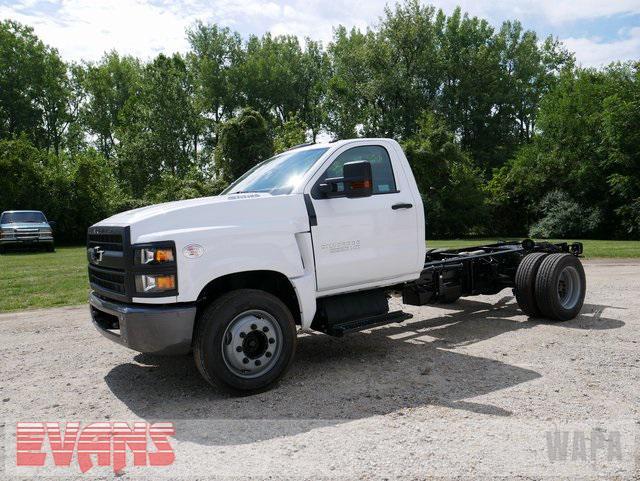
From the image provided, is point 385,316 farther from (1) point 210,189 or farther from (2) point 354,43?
→ (2) point 354,43

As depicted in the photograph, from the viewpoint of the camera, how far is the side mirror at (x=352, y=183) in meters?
5.30

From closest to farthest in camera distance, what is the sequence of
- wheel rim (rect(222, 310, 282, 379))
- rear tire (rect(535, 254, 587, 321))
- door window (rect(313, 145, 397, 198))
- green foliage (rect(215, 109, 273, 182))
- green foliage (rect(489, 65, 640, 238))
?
wheel rim (rect(222, 310, 282, 379)), door window (rect(313, 145, 397, 198)), rear tire (rect(535, 254, 587, 321)), green foliage (rect(489, 65, 640, 238)), green foliage (rect(215, 109, 273, 182))

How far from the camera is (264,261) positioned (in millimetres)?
5090

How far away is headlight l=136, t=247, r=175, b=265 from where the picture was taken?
4684 millimetres

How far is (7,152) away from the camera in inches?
1363

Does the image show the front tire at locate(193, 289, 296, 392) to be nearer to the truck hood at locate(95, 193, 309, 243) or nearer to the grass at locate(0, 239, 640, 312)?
the truck hood at locate(95, 193, 309, 243)

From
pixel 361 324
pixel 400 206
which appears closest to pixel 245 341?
pixel 361 324

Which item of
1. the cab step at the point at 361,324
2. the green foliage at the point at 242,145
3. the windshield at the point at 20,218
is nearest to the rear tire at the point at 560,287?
the cab step at the point at 361,324

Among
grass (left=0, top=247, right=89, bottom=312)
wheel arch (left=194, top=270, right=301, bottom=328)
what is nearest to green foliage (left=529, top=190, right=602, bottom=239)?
grass (left=0, top=247, right=89, bottom=312)

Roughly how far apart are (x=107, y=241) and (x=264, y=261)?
1434 mm

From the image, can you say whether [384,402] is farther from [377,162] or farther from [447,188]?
[447,188]

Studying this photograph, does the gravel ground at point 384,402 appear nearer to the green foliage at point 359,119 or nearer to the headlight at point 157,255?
the headlight at point 157,255

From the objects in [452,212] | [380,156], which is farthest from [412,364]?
[452,212]

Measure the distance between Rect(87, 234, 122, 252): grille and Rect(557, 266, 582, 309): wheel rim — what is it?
19.6 feet
